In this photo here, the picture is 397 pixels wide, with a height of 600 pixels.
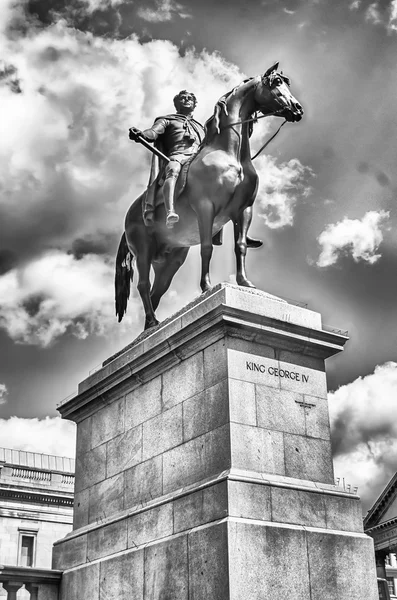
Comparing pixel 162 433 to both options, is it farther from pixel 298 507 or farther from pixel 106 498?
pixel 298 507

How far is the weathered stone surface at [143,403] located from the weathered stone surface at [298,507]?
2873 millimetres

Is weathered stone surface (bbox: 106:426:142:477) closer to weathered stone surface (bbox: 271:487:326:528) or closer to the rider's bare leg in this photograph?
weathered stone surface (bbox: 271:487:326:528)

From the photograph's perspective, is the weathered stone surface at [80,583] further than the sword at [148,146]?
No

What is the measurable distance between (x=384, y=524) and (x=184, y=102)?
66.7 meters

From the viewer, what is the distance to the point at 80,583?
14766 mm

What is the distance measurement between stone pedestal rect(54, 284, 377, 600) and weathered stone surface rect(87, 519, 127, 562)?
0.10ft

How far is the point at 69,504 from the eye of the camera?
58.3 metres

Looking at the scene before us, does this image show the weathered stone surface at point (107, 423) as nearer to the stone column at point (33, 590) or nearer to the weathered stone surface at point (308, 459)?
the stone column at point (33, 590)

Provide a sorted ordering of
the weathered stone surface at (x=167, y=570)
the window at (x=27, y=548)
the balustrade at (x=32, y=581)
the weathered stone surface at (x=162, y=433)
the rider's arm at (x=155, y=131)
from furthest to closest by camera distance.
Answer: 1. the window at (x=27, y=548)
2. the rider's arm at (x=155, y=131)
3. the balustrade at (x=32, y=581)
4. the weathered stone surface at (x=162, y=433)
5. the weathered stone surface at (x=167, y=570)

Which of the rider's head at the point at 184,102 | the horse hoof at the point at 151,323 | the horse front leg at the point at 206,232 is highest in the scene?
the rider's head at the point at 184,102

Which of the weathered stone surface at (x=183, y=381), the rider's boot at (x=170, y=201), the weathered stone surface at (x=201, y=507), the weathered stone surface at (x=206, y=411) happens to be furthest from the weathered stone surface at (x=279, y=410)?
the rider's boot at (x=170, y=201)

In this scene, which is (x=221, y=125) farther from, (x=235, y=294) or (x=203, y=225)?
(x=235, y=294)

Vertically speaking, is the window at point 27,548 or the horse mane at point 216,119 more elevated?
the horse mane at point 216,119

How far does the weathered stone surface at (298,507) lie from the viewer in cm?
1221
